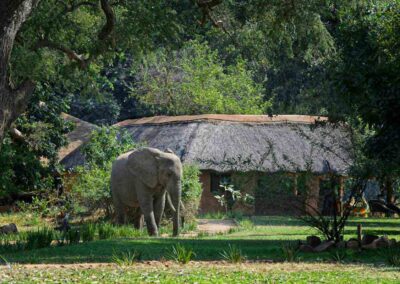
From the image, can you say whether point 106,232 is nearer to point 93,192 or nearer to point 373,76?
point 373,76

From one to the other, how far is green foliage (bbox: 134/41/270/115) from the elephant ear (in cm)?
2600

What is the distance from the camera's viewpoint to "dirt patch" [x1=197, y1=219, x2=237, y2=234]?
2714 cm

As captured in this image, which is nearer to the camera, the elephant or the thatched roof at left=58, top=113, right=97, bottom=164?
the elephant

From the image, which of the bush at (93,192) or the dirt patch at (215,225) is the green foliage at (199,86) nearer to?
the dirt patch at (215,225)

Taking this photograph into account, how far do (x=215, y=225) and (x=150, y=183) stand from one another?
245 inches

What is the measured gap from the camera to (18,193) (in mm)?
36375

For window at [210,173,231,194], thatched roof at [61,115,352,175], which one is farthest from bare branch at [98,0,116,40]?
window at [210,173,231,194]

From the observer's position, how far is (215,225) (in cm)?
2980

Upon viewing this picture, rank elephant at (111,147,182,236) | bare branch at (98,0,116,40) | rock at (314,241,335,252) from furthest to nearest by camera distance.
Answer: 1. elephant at (111,147,182,236)
2. bare branch at (98,0,116,40)
3. rock at (314,241,335,252)

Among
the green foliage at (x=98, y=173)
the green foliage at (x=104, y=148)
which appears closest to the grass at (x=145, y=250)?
the green foliage at (x=98, y=173)

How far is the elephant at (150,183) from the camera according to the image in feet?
77.4

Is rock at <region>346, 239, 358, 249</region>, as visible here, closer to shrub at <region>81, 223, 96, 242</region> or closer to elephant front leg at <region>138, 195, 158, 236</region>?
shrub at <region>81, 223, 96, 242</region>

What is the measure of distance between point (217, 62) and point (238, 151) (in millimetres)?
13121

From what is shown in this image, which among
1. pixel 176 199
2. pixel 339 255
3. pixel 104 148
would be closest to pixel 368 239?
pixel 339 255
